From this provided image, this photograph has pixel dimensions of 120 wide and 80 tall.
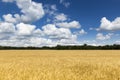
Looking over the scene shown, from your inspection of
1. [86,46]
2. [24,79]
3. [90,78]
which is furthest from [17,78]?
[86,46]

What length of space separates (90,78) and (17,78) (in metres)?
2.95

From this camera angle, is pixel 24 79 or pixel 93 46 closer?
pixel 24 79

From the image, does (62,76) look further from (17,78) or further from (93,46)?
(93,46)

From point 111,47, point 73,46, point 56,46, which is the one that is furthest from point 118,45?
point 56,46

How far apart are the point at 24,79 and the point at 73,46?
10932 cm

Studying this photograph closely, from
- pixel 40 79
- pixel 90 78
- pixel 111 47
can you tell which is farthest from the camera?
pixel 111 47

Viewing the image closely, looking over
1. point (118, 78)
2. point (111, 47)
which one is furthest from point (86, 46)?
point (118, 78)

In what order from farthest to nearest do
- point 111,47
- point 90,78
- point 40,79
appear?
point 111,47
point 90,78
point 40,79

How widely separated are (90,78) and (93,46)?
107m

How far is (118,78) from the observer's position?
929 centimetres

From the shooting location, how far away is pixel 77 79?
8.77 meters

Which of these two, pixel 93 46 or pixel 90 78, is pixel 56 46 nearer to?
pixel 93 46

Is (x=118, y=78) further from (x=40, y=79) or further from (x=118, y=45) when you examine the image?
(x=118, y=45)

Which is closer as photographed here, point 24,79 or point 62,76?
point 24,79
